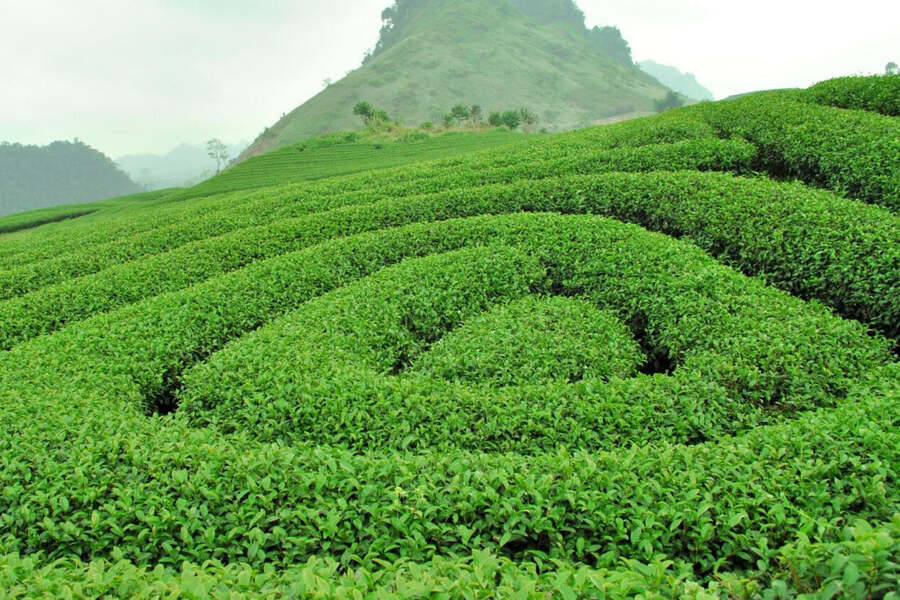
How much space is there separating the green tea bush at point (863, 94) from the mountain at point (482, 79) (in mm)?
68868

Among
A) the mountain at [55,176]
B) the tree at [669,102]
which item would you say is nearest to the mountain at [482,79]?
the tree at [669,102]

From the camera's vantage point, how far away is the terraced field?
3062mm

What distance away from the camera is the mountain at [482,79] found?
295 ft

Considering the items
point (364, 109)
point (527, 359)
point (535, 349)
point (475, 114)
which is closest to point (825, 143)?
point (535, 349)

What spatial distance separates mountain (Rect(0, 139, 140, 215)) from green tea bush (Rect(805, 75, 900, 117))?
13973 centimetres

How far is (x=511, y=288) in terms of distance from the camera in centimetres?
781

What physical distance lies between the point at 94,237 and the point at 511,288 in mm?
12482

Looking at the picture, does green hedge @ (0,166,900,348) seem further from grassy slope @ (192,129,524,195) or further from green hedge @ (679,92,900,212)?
grassy slope @ (192,129,524,195)

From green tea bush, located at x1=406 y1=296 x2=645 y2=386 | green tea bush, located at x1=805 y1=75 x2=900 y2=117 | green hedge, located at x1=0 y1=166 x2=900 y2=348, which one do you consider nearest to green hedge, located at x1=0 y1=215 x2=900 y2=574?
green tea bush, located at x1=406 y1=296 x2=645 y2=386

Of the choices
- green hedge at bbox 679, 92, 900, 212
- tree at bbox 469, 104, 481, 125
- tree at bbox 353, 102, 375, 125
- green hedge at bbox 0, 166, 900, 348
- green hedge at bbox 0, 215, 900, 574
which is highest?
tree at bbox 353, 102, 375, 125

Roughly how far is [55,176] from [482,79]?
4003 inches

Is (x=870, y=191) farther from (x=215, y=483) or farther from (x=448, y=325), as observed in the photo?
(x=215, y=483)

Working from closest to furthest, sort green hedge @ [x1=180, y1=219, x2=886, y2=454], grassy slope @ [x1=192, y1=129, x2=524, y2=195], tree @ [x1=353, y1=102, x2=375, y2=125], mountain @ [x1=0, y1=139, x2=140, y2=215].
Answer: green hedge @ [x1=180, y1=219, x2=886, y2=454] → grassy slope @ [x1=192, y1=129, x2=524, y2=195] → tree @ [x1=353, y1=102, x2=375, y2=125] → mountain @ [x1=0, y1=139, x2=140, y2=215]

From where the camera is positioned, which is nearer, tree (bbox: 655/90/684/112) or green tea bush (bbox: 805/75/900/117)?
green tea bush (bbox: 805/75/900/117)
